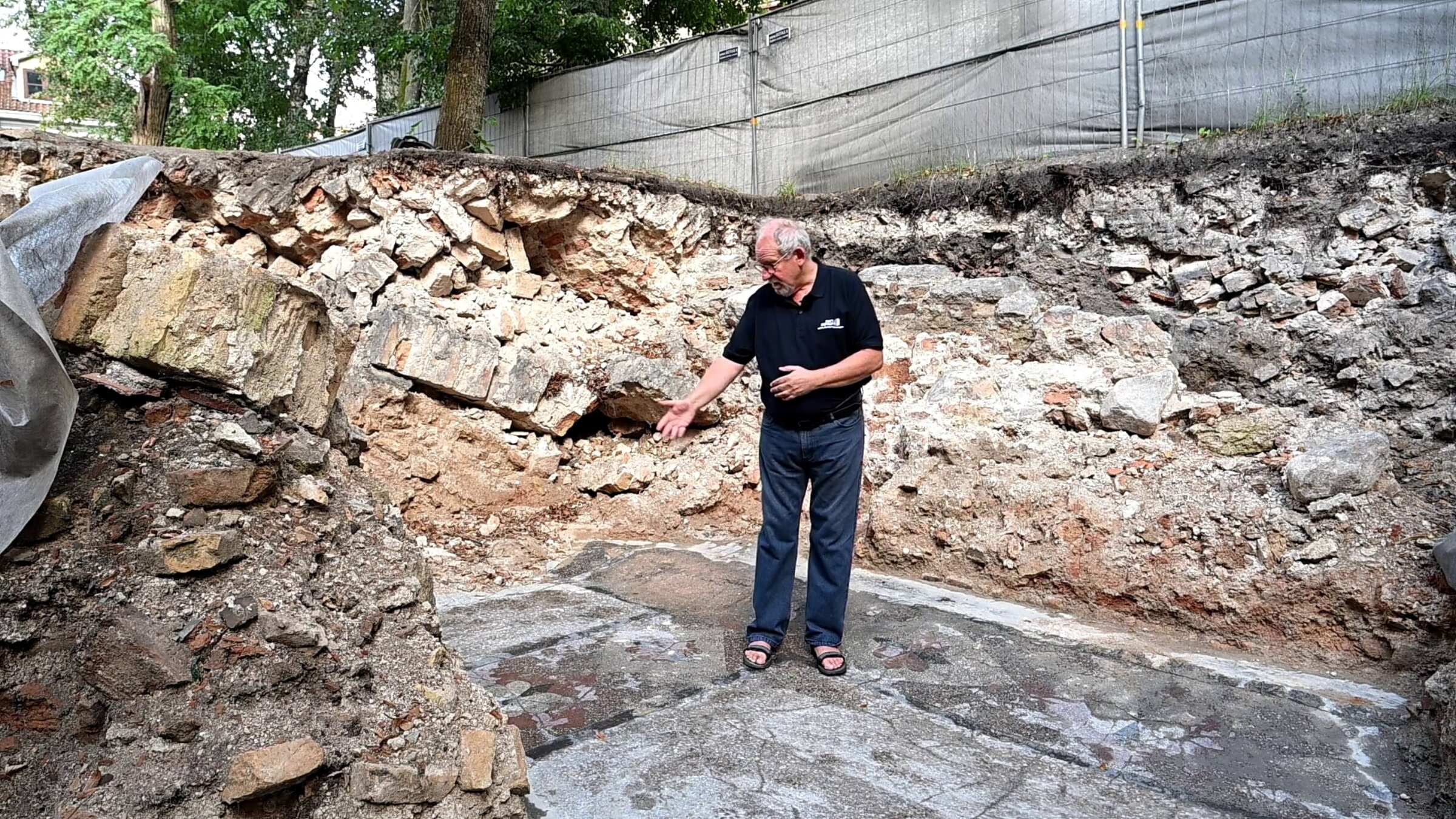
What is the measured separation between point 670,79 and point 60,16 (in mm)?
7961

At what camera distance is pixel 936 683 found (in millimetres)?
3490

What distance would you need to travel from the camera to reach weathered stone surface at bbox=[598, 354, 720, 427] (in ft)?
22.3

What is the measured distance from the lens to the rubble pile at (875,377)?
2.54m

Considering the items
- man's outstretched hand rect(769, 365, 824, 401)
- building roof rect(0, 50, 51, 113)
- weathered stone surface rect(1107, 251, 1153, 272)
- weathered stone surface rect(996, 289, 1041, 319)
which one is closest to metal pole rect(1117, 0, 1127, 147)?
weathered stone surface rect(1107, 251, 1153, 272)

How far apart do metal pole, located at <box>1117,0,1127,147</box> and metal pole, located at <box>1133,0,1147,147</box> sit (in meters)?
0.08

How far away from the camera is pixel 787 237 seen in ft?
11.4

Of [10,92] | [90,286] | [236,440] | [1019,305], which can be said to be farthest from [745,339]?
[10,92]

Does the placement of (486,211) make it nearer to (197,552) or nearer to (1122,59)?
(1122,59)

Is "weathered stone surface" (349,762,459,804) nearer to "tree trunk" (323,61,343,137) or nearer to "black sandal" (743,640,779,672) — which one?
"black sandal" (743,640,779,672)

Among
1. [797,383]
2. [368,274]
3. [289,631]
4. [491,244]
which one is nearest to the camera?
[289,631]

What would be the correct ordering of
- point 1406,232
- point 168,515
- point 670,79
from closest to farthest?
point 168,515, point 1406,232, point 670,79

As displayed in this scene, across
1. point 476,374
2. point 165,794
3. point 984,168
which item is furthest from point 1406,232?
point 165,794

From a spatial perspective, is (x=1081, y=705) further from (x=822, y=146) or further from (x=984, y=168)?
(x=822, y=146)

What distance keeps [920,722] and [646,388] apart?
4.06 m
